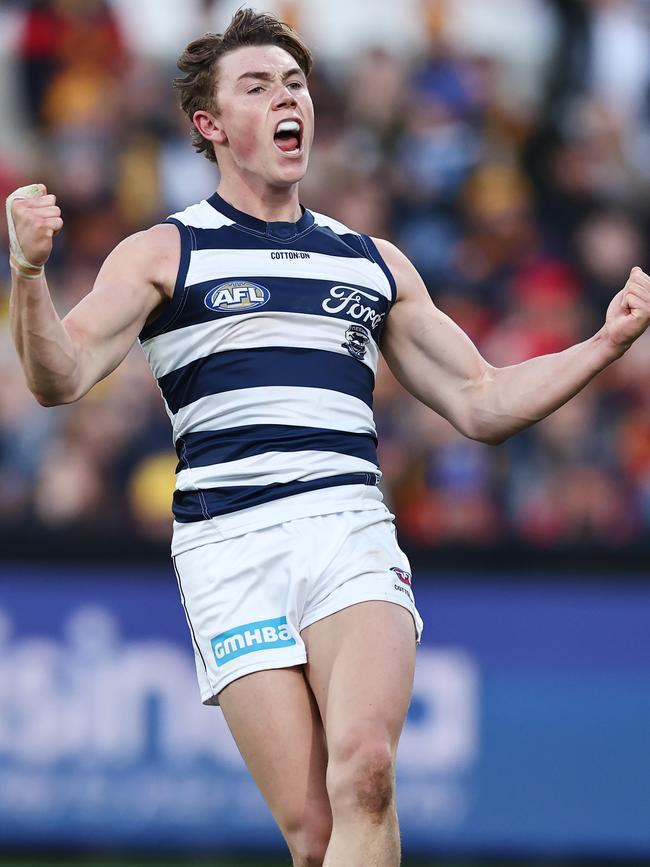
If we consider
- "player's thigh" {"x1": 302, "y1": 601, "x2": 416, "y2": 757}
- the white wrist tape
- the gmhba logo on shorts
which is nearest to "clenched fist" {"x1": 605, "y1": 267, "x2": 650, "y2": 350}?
"player's thigh" {"x1": 302, "y1": 601, "x2": 416, "y2": 757}

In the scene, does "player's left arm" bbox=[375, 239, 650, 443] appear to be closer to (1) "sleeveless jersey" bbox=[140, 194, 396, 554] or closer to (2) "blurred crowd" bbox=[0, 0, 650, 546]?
(1) "sleeveless jersey" bbox=[140, 194, 396, 554]

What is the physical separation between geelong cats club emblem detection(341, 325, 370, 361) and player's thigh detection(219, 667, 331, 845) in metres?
0.99

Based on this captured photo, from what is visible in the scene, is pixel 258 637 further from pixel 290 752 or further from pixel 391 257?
pixel 391 257

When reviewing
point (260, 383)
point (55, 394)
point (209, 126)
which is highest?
point (209, 126)

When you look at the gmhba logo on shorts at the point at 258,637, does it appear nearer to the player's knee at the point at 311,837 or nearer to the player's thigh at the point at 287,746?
the player's thigh at the point at 287,746

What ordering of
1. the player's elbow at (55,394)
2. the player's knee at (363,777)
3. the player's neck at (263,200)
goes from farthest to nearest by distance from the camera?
the player's neck at (263,200) < the player's elbow at (55,394) < the player's knee at (363,777)

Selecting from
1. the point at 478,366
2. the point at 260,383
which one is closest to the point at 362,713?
the point at 260,383

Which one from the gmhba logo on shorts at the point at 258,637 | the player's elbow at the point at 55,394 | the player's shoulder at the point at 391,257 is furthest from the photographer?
the player's shoulder at the point at 391,257

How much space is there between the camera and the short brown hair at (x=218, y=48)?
504cm

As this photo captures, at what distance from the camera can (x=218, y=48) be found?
506 cm

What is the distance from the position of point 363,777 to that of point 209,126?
2146 millimetres

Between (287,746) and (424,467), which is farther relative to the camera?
(424,467)

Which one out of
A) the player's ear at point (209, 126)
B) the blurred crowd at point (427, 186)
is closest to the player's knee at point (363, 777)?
the player's ear at point (209, 126)

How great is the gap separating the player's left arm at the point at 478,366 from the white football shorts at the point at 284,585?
22.9 inches
